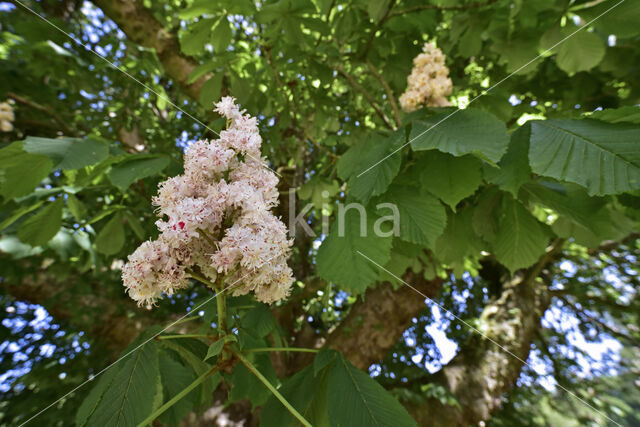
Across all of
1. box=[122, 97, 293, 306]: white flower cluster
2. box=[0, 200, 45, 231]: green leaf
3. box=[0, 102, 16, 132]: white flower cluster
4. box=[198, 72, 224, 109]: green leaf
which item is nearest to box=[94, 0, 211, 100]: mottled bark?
box=[198, 72, 224, 109]: green leaf

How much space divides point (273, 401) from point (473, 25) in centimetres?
221

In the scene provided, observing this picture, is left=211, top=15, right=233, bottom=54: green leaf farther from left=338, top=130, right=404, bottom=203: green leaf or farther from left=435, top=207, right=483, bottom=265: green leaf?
left=435, top=207, right=483, bottom=265: green leaf

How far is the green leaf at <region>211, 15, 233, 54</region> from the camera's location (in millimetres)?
1581

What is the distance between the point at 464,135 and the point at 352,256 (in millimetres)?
412

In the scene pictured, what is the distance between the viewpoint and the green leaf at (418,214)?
0.86m

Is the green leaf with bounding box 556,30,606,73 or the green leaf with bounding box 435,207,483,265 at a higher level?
the green leaf with bounding box 556,30,606,73

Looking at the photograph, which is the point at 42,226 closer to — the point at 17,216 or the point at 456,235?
the point at 17,216

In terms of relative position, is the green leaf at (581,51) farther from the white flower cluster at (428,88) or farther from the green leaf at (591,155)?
the green leaf at (591,155)

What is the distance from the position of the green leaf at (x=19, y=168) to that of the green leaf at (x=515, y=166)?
1.32 meters

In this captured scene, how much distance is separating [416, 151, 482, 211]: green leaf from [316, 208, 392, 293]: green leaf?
0.69 ft

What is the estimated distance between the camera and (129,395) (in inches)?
25.9

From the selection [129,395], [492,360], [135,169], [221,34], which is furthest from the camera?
[492,360]

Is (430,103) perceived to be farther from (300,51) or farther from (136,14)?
(136,14)

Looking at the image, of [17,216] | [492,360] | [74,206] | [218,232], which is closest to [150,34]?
[74,206]
